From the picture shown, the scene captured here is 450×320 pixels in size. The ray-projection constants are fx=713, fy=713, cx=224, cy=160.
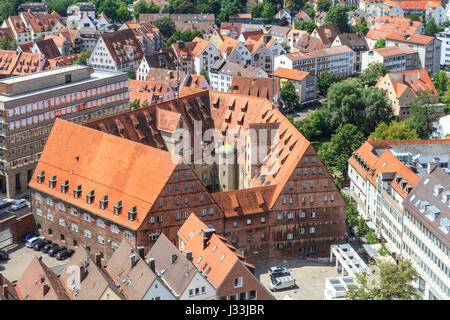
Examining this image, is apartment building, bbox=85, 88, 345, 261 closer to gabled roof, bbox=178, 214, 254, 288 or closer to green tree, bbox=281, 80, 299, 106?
gabled roof, bbox=178, 214, 254, 288

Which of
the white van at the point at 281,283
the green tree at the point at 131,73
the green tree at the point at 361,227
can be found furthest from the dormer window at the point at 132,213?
the green tree at the point at 131,73

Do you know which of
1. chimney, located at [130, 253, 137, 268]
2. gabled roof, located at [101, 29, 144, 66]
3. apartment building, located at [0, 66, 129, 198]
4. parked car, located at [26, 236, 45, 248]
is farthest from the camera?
gabled roof, located at [101, 29, 144, 66]

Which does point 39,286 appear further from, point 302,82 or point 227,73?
point 227,73

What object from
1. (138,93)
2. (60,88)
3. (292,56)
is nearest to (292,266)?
(60,88)

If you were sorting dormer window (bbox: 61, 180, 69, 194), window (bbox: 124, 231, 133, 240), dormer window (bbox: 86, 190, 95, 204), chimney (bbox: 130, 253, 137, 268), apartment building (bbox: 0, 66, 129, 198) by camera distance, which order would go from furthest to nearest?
apartment building (bbox: 0, 66, 129, 198) < dormer window (bbox: 61, 180, 69, 194) < dormer window (bbox: 86, 190, 95, 204) < window (bbox: 124, 231, 133, 240) < chimney (bbox: 130, 253, 137, 268)

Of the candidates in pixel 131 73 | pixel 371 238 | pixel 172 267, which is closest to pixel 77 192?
pixel 172 267

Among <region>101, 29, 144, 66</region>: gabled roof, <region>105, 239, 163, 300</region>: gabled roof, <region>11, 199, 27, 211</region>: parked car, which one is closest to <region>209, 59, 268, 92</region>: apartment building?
<region>101, 29, 144, 66</region>: gabled roof

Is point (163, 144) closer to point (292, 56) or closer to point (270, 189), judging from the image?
point (270, 189)

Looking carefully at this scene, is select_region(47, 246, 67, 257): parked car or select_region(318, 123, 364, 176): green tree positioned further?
select_region(318, 123, 364, 176): green tree
